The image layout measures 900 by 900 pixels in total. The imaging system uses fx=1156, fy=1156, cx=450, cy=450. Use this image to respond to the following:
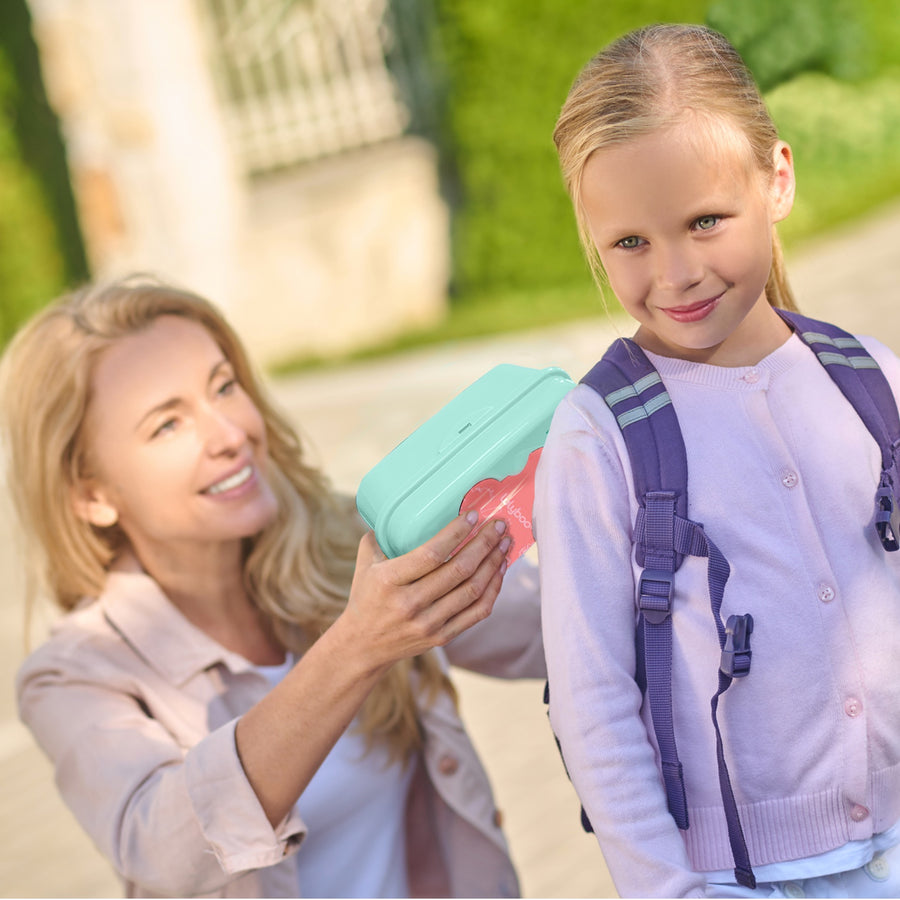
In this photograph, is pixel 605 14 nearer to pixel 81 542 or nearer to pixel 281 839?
pixel 81 542

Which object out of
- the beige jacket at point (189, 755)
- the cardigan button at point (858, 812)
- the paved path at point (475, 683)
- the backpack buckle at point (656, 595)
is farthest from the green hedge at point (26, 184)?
the cardigan button at point (858, 812)

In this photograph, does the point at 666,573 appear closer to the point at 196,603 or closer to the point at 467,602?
the point at 467,602

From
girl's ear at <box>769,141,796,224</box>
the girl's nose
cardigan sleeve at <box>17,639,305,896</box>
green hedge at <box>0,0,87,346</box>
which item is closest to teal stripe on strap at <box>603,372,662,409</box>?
the girl's nose

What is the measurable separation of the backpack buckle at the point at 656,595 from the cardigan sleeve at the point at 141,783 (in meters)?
0.69

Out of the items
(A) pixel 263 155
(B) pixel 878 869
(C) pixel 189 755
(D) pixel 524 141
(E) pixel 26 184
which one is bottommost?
(B) pixel 878 869

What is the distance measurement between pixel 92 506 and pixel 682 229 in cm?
134

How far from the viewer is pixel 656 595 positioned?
1269 mm

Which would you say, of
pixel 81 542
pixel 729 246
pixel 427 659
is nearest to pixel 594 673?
pixel 729 246

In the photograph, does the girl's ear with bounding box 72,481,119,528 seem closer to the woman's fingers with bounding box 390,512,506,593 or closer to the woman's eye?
the woman's eye

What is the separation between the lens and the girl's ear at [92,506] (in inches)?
85.3

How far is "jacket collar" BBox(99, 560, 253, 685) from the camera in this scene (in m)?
2.06

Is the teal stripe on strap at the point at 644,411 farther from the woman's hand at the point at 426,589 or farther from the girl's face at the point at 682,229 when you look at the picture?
the woman's hand at the point at 426,589

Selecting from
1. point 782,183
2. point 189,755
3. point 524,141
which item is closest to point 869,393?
point 782,183

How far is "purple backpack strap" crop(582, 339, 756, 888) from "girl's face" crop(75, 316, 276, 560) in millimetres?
953
